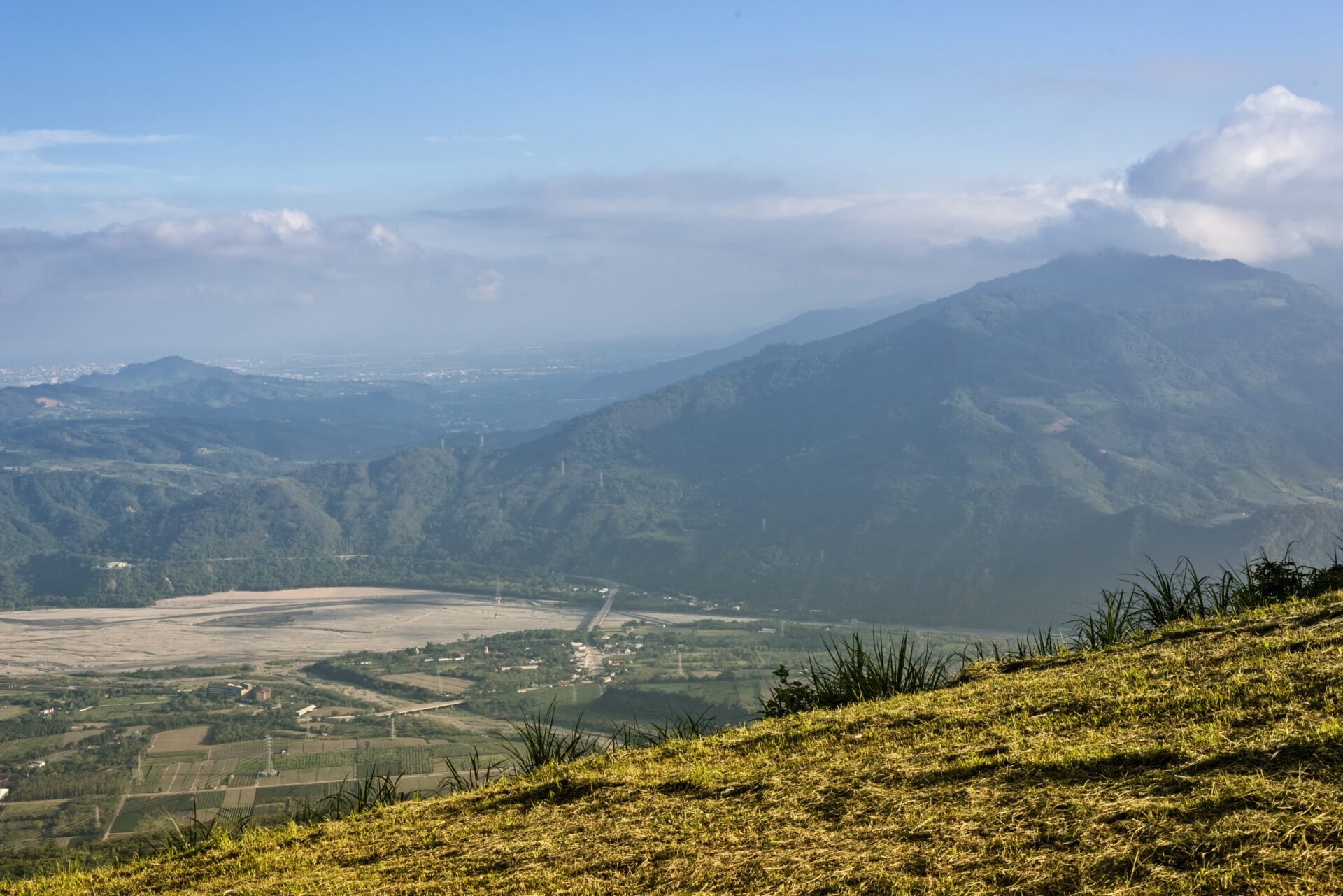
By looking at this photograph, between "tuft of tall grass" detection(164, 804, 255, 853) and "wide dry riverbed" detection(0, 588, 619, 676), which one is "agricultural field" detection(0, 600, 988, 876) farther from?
"tuft of tall grass" detection(164, 804, 255, 853)

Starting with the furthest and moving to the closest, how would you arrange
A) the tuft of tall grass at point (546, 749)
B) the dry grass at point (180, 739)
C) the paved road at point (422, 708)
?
the paved road at point (422, 708) → the dry grass at point (180, 739) → the tuft of tall grass at point (546, 749)

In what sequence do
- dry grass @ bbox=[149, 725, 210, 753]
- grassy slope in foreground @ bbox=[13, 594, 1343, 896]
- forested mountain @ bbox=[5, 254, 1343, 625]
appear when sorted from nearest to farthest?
grassy slope in foreground @ bbox=[13, 594, 1343, 896]
dry grass @ bbox=[149, 725, 210, 753]
forested mountain @ bbox=[5, 254, 1343, 625]

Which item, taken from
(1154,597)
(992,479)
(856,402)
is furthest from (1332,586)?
(856,402)

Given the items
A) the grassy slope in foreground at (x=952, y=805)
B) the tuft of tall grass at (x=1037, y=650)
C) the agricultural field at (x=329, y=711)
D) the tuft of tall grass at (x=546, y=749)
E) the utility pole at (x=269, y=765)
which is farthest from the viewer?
→ the utility pole at (x=269, y=765)

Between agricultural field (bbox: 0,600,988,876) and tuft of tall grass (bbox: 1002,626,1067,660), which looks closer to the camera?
tuft of tall grass (bbox: 1002,626,1067,660)

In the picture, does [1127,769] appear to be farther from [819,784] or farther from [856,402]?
[856,402]

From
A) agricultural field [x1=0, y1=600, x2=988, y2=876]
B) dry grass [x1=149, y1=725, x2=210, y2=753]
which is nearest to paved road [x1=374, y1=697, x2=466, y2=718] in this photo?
agricultural field [x1=0, y1=600, x2=988, y2=876]

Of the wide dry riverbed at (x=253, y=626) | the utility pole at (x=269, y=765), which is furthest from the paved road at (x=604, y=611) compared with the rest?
the utility pole at (x=269, y=765)

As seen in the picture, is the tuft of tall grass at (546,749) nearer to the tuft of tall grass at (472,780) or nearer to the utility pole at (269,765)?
the tuft of tall grass at (472,780)
